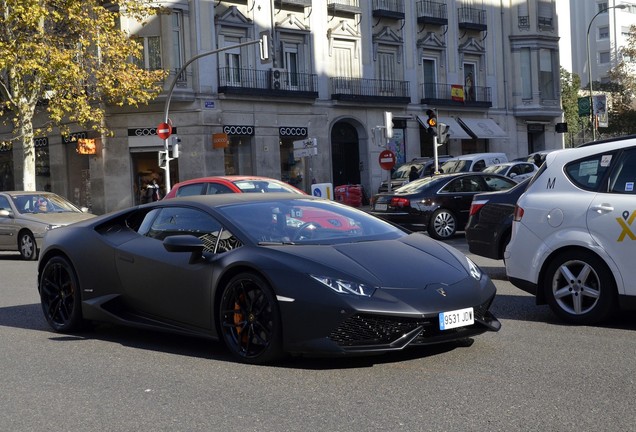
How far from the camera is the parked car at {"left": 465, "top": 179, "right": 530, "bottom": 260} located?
1172 cm

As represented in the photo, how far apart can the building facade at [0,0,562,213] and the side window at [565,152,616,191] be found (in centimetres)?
2166

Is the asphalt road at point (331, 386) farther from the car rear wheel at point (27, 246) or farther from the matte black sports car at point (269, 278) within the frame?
the car rear wheel at point (27, 246)

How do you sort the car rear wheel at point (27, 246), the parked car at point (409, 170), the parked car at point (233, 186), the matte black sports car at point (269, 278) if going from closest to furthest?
the matte black sports car at point (269, 278) < the parked car at point (233, 186) < the car rear wheel at point (27, 246) < the parked car at point (409, 170)

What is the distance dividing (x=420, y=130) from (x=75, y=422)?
41101mm

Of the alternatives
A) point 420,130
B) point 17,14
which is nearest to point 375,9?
point 420,130

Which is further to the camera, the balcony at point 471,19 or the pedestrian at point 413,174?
the balcony at point 471,19

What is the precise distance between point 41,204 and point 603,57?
79776 millimetres

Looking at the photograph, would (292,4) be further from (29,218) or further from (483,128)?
(29,218)

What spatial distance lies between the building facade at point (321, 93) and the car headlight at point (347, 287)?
78.4 feet

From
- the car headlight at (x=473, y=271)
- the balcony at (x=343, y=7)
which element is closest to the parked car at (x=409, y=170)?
the balcony at (x=343, y=7)

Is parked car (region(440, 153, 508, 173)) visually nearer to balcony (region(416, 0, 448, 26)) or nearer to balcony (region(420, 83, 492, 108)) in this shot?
balcony (region(420, 83, 492, 108))

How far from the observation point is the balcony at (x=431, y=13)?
149 ft

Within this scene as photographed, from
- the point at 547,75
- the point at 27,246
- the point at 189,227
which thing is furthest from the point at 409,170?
the point at 189,227

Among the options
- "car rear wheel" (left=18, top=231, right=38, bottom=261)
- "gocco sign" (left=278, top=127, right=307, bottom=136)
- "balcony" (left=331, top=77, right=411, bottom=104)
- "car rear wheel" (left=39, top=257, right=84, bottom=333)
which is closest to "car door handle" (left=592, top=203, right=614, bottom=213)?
"car rear wheel" (left=39, top=257, right=84, bottom=333)
